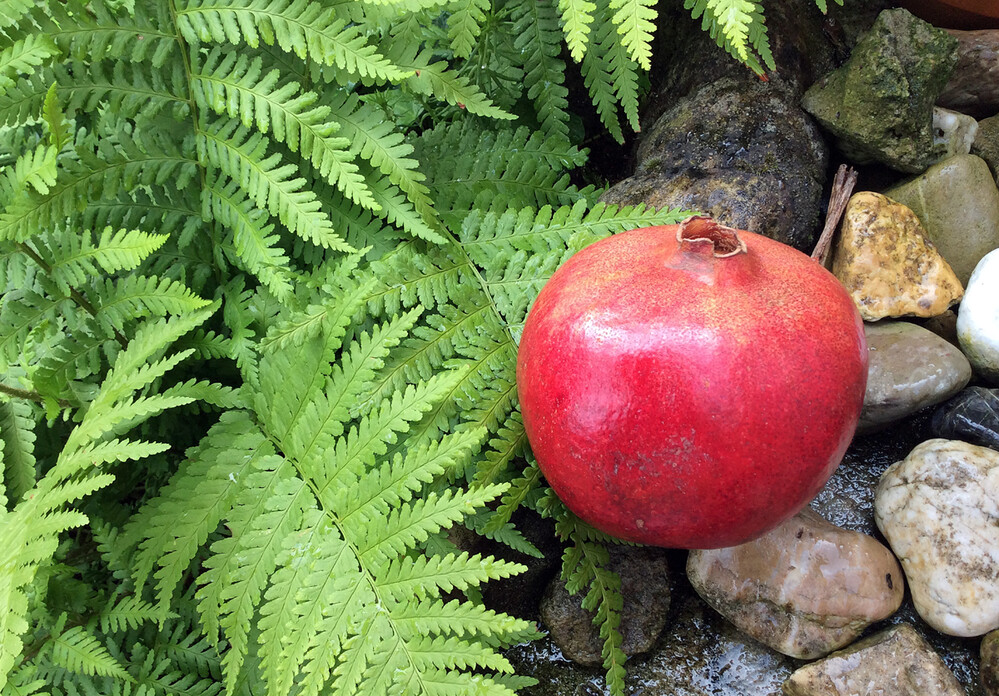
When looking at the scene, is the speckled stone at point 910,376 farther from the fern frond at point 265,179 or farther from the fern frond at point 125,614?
the fern frond at point 125,614

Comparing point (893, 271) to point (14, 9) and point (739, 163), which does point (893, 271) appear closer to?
point (739, 163)

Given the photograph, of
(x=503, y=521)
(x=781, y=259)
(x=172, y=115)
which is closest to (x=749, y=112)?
(x=781, y=259)

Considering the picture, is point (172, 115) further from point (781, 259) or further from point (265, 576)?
point (781, 259)

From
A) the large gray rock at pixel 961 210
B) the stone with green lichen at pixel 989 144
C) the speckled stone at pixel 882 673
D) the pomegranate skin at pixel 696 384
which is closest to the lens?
the pomegranate skin at pixel 696 384

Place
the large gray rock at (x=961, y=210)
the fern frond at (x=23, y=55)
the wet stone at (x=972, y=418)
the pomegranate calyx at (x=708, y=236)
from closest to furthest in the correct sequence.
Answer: the pomegranate calyx at (x=708, y=236)
the fern frond at (x=23, y=55)
the wet stone at (x=972, y=418)
the large gray rock at (x=961, y=210)

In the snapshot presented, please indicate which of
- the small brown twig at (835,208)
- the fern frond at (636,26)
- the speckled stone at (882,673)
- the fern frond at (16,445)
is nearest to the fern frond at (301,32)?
the fern frond at (636,26)

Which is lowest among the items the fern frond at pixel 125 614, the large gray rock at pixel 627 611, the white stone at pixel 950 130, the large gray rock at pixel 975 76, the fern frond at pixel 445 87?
the large gray rock at pixel 627 611

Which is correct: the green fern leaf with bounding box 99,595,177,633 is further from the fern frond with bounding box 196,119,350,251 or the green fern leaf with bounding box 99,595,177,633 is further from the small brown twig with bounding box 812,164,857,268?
the small brown twig with bounding box 812,164,857,268

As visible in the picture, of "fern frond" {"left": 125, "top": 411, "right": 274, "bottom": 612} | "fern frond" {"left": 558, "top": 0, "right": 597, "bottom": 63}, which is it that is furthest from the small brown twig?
"fern frond" {"left": 125, "top": 411, "right": 274, "bottom": 612}
